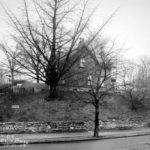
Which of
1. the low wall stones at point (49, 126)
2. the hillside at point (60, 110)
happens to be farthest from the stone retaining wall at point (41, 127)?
the hillside at point (60, 110)

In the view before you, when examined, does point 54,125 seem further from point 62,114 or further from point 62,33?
point 62,33

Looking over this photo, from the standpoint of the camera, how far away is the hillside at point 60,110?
2380cm

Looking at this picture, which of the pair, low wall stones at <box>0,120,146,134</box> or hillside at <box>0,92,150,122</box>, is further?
hillside at <box>0,92,150,122</box>

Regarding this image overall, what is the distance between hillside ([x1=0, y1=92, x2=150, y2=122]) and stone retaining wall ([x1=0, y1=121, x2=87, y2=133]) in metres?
1.85

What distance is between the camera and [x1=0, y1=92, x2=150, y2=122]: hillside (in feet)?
78.1

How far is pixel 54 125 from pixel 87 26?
1225 centimetres

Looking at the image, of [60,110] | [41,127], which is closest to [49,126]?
[41,127]

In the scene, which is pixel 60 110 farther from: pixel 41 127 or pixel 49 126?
pixel 41 127

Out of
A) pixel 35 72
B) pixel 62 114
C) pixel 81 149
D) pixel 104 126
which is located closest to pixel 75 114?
pixel 62 114

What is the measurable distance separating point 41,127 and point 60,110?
187 inches

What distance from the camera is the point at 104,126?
24.6 metres

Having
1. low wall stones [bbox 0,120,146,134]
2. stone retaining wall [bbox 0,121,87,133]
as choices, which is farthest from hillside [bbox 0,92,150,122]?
stone retaining wall [bbox 0,121,87,133]

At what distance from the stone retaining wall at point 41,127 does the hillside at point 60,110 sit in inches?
73.0

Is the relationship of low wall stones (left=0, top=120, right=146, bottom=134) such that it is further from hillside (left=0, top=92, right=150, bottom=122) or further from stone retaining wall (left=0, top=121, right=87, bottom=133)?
hillside (left=0, top=92, right=150, bottom=122)
